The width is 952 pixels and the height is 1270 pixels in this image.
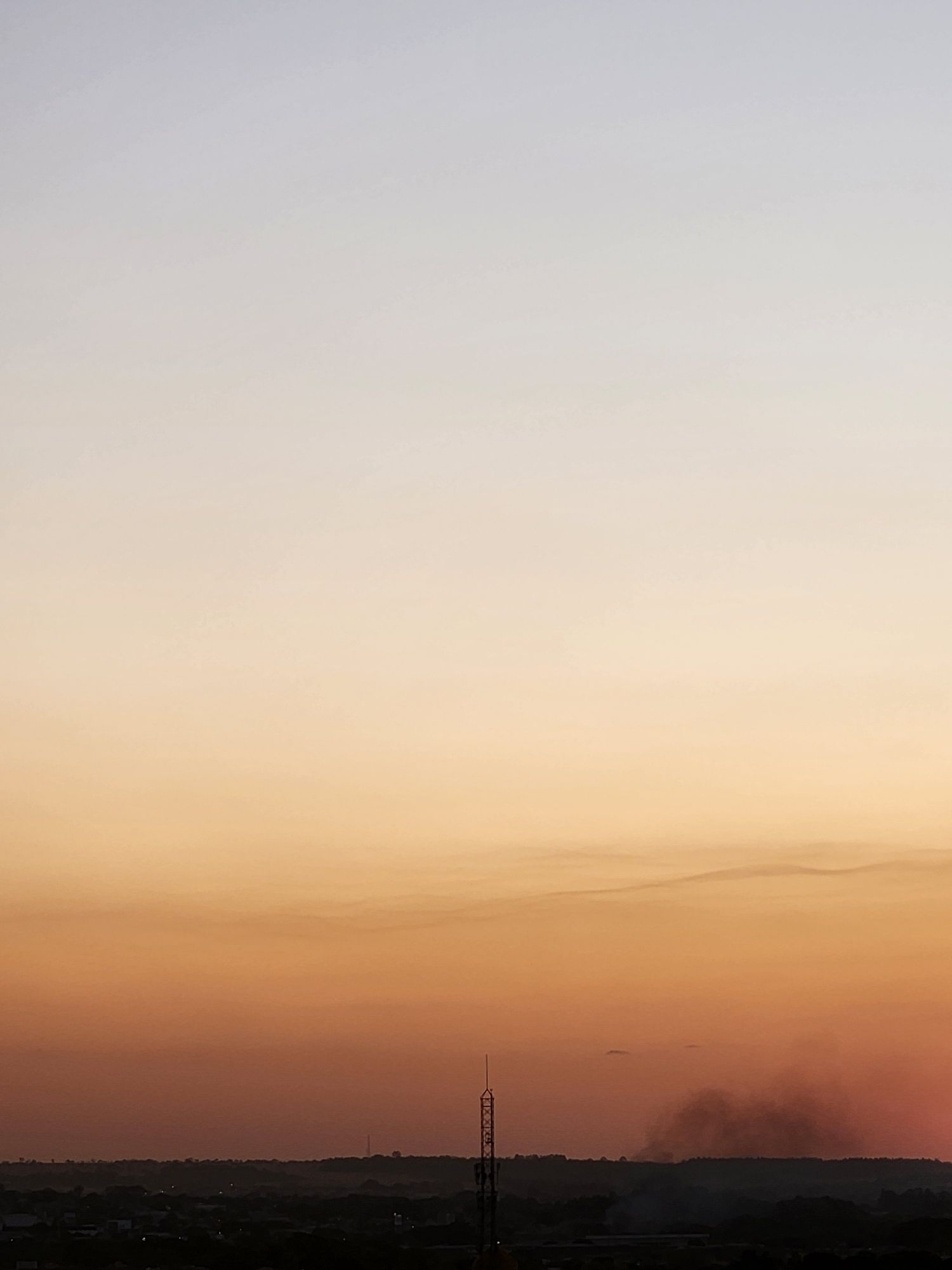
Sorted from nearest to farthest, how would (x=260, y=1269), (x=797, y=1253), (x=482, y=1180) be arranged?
1. (x=482, y=1180)
2. (x=260, y=1269)
3. (x=797, y=1253)

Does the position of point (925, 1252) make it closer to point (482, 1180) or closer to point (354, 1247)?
point (354, 1247)

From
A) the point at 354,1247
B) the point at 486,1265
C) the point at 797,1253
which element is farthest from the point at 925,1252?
the point at 486,1265

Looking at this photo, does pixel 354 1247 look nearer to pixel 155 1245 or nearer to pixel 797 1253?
pixel 155 1245

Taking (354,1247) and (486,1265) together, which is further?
(354,1247)

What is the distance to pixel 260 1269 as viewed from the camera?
170 m

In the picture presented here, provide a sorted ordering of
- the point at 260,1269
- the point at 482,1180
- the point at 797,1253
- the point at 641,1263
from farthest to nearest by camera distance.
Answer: the point at 797,1253 → the point at 641,1263 → the point at 260,1269 → the point at 482,1180

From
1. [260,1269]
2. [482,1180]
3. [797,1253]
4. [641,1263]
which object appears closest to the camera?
[482,1180]

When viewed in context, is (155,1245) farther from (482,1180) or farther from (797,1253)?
(482,1180)

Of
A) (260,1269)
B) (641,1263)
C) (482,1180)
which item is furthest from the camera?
(641,1263)

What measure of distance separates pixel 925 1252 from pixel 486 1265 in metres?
118

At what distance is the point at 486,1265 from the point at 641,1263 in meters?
113

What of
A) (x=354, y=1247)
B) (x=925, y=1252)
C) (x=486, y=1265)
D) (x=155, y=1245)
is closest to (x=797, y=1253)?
(x=925, y=1252)

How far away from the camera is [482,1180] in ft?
240

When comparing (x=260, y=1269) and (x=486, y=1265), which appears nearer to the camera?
(x=486, y=1265)
